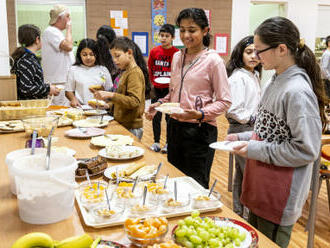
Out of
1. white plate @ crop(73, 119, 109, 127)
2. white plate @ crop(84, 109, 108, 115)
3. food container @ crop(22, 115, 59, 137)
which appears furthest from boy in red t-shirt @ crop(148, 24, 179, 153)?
food container @ crop(22, 115, 59, 137)

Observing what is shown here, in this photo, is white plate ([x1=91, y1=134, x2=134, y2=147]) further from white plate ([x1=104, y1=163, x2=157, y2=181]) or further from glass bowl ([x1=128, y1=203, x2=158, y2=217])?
glass bowl ([x1=128, y1=203, x2=158, y2=217])

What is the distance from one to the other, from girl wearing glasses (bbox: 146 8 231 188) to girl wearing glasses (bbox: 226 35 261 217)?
39 centimetres

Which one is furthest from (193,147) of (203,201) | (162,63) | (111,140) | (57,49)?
(162,63)

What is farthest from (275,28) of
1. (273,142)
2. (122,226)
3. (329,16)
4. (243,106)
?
(329,16)

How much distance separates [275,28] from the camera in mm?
1469

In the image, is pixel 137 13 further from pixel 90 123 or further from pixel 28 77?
pixel 90 123

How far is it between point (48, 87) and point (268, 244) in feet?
8.61

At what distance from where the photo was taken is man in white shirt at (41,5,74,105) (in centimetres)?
389

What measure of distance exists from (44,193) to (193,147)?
4.18 feet

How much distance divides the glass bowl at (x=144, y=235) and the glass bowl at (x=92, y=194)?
214 mm

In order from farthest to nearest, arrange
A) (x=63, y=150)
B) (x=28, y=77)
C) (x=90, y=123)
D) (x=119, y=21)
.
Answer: (x=119, y=21), (x=28, y=77), (x=90, y=123), (x=63, y=150)

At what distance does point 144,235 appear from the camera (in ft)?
3.29

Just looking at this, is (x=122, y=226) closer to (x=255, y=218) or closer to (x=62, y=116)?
(x=255, y=218)

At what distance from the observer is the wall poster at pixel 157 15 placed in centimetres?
716
